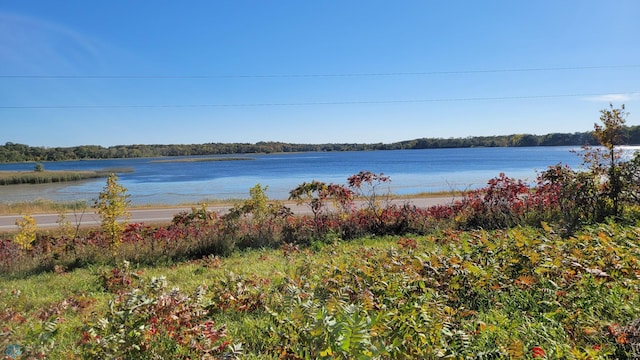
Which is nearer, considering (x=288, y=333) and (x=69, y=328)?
(x=288, y=333)

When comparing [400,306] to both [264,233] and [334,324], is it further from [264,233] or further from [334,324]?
[264,233]

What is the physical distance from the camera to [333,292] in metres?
3.93

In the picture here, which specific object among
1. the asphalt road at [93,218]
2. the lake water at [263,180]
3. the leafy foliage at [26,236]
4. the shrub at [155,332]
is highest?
the shrub at [155,332]

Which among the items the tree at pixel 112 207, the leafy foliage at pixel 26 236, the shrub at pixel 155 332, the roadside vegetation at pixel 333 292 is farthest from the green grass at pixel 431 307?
the leafy foliage at pixel 26 236

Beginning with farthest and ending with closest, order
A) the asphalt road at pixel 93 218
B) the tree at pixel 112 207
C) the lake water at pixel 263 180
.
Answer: the lake water at pixel 263 180, the asphalt road at pixel 93 218, the tree at pixel 112 207

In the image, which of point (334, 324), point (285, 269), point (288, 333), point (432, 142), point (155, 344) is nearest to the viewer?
point (334, 324)

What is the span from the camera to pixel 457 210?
11.2 meters

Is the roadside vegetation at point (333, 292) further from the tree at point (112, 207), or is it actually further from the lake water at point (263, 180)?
the lake water at point (263, 180)

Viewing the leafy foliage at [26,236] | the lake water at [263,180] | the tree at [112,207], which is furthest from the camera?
the lake water at [263,180]

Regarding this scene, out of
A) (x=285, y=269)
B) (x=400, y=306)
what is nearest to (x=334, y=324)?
(x=400, y=306)

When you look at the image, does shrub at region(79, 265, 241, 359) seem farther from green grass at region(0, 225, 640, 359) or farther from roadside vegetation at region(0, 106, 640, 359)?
green grass at region(0, 225, 640, 359)

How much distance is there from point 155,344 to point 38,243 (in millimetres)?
8652

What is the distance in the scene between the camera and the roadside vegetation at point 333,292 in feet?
9.21

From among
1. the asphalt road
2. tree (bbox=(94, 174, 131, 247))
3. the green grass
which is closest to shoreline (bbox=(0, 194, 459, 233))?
the asphalt road
